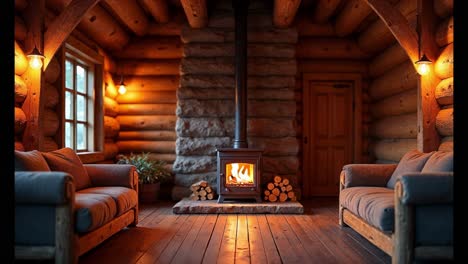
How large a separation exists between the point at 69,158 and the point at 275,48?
3722 mm

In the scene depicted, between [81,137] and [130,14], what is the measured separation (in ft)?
6.71

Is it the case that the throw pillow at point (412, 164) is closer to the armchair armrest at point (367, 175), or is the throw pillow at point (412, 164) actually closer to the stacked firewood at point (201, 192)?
→ the armchair armrest at point (367, 175)

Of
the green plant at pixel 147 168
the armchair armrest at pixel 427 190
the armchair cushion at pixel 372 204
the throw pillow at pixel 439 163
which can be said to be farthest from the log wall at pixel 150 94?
the armchair armrest at pixel 427 190

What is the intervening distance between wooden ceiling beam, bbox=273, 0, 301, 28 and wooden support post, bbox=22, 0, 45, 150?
3.06 metres

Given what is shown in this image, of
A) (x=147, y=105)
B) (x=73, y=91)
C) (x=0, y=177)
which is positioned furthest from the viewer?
(x=147, y=105)

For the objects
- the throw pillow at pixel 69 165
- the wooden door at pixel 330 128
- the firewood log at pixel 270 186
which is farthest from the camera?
the wooden door at pixel 330 128

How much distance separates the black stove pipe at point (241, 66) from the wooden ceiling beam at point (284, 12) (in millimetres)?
507

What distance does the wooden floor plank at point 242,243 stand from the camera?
11.1ft

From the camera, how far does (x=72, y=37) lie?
217 inches

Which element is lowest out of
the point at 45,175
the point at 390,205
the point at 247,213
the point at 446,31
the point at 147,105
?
the point at 247,213

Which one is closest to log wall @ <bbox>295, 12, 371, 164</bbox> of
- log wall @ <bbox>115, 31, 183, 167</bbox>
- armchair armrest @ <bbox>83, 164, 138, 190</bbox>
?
log wall @ <bbox>115, 31, 183, 167</bbox>

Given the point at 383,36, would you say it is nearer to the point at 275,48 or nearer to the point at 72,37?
the point at 275,48

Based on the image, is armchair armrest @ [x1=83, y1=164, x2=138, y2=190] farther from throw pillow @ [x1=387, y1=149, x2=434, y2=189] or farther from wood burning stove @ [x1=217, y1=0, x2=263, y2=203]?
throw pillow @ [x1=387, y1=149, x2=434, y2=189]

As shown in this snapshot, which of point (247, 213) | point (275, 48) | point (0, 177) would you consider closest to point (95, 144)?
point (247, 213)
